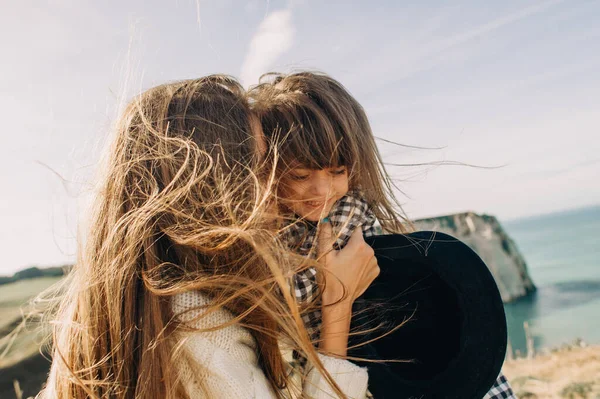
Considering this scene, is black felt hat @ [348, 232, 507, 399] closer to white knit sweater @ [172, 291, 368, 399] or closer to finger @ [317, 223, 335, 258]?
finger @ [317, 223, 335, 258]

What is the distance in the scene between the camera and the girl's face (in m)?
2.01

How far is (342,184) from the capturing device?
83.2 inches

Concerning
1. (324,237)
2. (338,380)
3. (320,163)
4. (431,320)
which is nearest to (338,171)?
(320,163)

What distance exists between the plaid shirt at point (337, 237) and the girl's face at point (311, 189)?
2.2 inches

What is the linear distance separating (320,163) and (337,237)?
540 millimetres

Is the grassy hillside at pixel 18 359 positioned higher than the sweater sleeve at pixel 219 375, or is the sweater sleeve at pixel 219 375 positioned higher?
the sweater sleeve at pixel 219 375

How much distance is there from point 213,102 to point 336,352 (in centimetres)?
100

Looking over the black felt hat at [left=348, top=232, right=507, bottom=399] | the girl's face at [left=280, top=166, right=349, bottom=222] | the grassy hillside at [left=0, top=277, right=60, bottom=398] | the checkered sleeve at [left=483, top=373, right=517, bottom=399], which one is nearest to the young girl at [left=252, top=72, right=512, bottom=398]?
the girl's face at [left=280, top=166, right=349, bottom=222]

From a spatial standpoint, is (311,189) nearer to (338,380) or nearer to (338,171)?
(338,171)

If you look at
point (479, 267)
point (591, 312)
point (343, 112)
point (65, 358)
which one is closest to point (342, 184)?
point (343, 112)

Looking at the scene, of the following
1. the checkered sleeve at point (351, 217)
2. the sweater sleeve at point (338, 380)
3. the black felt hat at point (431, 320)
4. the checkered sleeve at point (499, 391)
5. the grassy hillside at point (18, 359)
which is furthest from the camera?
the grassy hillside at point (18, 359)

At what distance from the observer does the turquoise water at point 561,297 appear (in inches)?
491

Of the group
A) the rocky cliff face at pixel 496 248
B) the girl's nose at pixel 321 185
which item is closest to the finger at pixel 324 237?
the girl's nose at pixel 321 185

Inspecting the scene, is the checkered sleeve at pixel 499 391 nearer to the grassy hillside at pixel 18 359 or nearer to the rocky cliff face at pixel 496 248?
the grassy hillside at pixel 18 359
